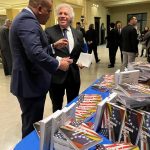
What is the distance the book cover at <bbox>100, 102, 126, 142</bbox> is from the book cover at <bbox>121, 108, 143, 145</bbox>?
2 centimetres

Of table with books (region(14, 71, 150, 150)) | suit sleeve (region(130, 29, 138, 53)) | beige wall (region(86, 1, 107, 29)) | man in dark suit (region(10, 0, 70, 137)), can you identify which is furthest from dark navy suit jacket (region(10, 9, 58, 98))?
beige wall (region(86, 1, 107, 29))

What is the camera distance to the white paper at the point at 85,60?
93.4 inches

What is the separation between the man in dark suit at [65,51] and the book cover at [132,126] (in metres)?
1.29

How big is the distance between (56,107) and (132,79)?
44.5 inches

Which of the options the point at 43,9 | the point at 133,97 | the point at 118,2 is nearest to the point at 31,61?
the point at 43,9

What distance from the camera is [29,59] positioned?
5.12 feet

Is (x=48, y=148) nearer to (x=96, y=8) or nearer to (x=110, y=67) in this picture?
(x=110, y=67)

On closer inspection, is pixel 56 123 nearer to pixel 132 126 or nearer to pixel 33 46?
pixel 132 126

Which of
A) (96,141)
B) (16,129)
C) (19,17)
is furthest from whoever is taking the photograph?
(16,129)

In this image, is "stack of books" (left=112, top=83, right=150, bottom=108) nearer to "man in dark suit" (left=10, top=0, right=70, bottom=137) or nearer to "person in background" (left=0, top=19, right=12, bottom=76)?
"man in dark suit" (left=10, top=0, right=70, bottom=137)

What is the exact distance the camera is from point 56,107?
2.50 metres

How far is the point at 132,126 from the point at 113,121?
0.11 metres

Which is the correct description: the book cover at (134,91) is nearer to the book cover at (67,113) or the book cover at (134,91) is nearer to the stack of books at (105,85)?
the book cover at (67,113)

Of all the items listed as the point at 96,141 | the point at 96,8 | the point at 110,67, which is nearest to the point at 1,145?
the point at 96,141
